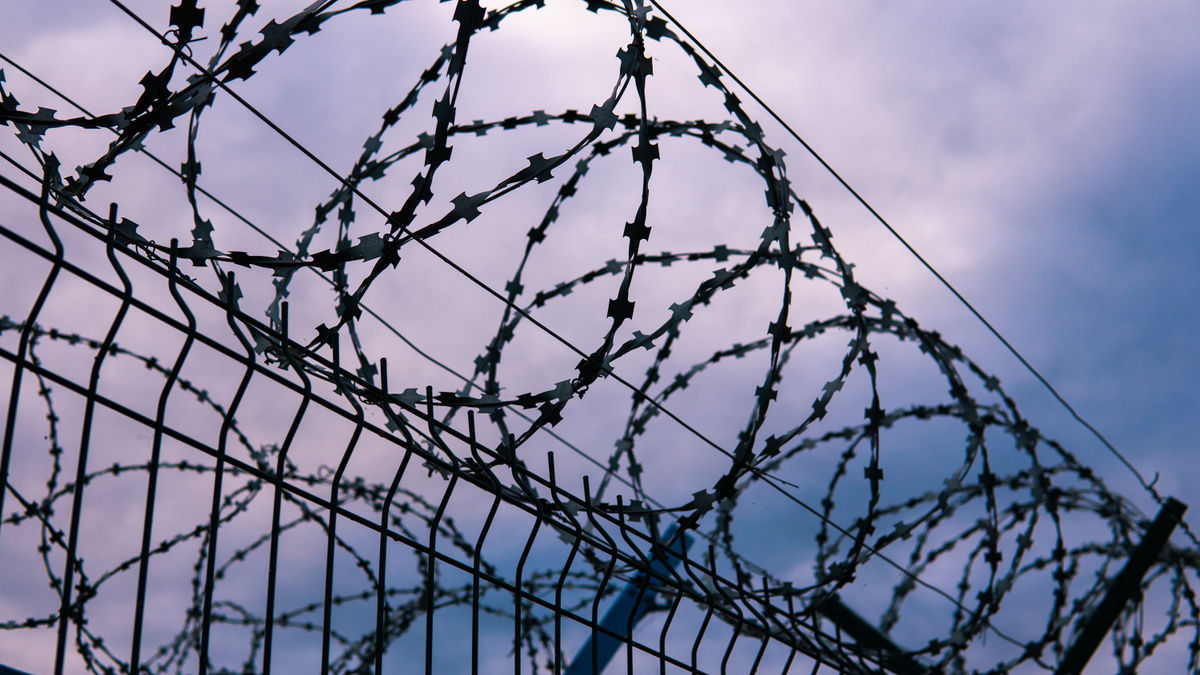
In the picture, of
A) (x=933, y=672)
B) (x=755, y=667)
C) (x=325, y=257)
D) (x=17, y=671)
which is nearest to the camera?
(x=17, y=671)

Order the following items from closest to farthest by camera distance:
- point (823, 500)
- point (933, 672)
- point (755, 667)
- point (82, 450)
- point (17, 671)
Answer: point (82, 450)
point (17, 671)
point (755, 667)
point (933, 672)
point (823, 500)

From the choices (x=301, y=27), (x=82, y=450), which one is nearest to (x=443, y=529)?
(x=301, y=27)

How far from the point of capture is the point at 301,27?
146 inches

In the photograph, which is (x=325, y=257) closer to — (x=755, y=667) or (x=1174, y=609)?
(x=755, y=667)

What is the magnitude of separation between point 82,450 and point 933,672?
5014mm

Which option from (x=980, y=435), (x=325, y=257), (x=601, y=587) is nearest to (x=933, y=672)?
(x=980, y=435)

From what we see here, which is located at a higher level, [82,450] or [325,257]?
[325,257]

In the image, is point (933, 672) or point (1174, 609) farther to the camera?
point (1174, 609)

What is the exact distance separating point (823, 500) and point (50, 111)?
5510 mm

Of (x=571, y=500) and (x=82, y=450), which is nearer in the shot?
(x=82, y=450)

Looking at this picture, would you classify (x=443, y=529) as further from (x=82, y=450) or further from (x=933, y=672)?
(x=82, y=450)

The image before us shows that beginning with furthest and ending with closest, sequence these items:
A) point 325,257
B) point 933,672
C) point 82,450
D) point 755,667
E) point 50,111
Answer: point 933,672, point 755,667, point 50,111, point 325,257, point 82,450

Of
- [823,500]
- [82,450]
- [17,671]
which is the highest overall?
[823,500]

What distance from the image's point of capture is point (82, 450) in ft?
8.21
